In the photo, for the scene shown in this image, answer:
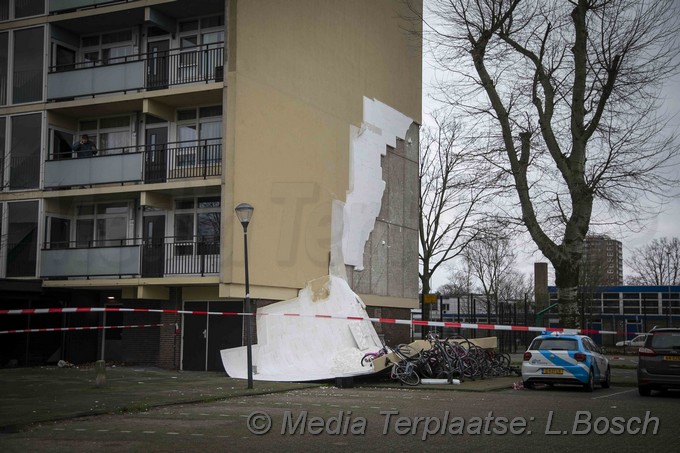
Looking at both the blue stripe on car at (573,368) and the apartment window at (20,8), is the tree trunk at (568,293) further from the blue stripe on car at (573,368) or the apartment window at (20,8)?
the apartment window at (20,8)

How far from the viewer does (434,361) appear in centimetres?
2412

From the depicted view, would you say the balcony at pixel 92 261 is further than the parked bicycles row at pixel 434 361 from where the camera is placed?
Yes

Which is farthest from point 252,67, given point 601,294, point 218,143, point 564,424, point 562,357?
point 601,294

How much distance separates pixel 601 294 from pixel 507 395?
56651 mm

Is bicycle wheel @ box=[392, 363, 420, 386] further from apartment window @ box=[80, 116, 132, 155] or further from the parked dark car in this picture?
apartment window @ box=[80, 116, 132, 155]

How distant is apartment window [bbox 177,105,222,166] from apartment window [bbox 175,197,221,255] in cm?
151

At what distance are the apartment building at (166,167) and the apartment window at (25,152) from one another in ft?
0.19

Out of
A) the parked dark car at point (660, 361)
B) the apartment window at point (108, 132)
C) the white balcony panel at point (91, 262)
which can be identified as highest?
the apartment window at point (108, 132)

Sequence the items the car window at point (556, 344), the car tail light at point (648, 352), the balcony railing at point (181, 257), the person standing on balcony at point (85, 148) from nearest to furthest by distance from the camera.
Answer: the car tail light at point (648, 352), the car window at point (556, 344), the balcony railing at point (181, 257), the person standing on balcony at point (85, 148)

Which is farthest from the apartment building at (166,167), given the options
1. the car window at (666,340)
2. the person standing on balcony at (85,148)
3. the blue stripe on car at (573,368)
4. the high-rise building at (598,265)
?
the high-rise building at (598,265)

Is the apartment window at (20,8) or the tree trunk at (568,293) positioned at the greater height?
the apartment window at (20,8)

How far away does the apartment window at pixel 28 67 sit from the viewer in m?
29.8

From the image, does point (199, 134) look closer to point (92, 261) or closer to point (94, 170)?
point (94, 170)

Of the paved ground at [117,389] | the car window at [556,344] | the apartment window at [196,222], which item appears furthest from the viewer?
the apartment window at [196,222]
